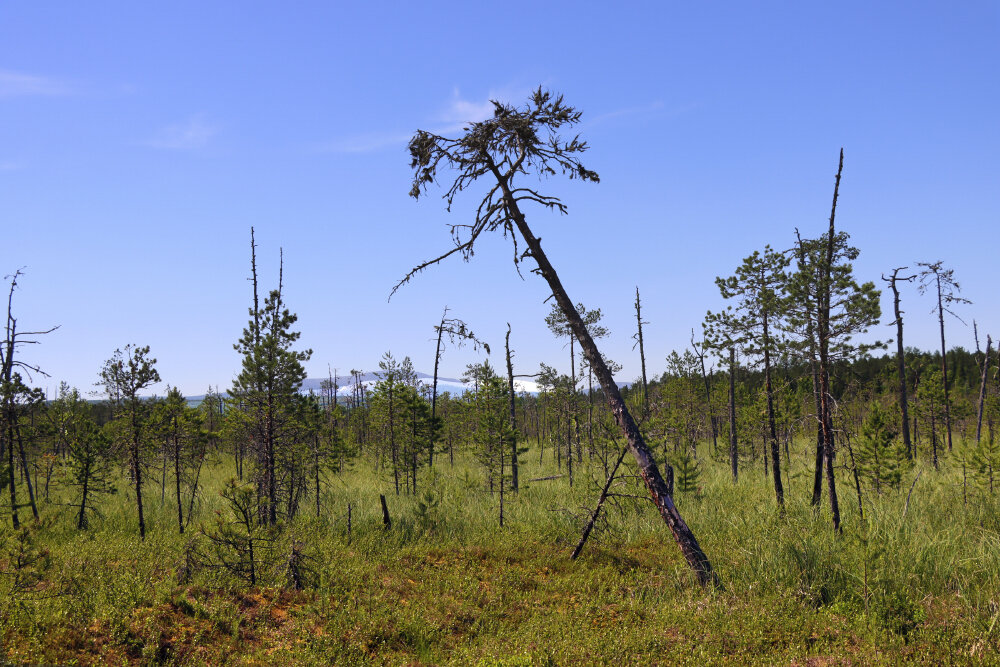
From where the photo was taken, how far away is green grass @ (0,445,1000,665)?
6.69 meters

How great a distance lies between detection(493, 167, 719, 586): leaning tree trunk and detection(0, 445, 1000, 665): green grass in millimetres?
406

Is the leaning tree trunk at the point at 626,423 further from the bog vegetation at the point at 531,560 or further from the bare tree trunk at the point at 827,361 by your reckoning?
the bare tree trunk at the point at 827,361

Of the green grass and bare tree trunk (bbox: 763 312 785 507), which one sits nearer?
the green grass

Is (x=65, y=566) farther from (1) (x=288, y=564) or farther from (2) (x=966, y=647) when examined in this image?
(2) (x=966, y=647)

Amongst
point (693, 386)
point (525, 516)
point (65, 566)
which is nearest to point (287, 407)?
point (65, 566)

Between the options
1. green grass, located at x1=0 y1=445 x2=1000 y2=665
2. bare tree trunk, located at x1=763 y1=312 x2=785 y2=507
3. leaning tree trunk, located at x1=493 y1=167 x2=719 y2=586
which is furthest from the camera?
bare tree trunk, located at x1=763 y1=312 x2=785 y2=507

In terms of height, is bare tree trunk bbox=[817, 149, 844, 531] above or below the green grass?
above

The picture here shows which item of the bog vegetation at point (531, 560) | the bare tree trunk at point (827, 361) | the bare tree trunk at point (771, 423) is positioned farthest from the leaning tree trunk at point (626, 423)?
the bare tree trunk at point (771, 423)

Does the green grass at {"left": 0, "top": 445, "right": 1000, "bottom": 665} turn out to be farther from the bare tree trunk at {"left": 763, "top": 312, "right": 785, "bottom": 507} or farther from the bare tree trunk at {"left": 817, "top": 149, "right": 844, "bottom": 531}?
the bare tree trunk at {"left": 763, "top": 312, "right": 785, "bottom": 507}

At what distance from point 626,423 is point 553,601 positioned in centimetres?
343

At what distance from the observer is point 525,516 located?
1517cm

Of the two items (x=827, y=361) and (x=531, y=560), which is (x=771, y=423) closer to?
(x=827, y=361)

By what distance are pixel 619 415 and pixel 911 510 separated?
9.02m

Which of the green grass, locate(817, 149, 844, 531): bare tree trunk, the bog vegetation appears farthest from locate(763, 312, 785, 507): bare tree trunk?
locate(817, 149, 844, 531): bare tree trunk
